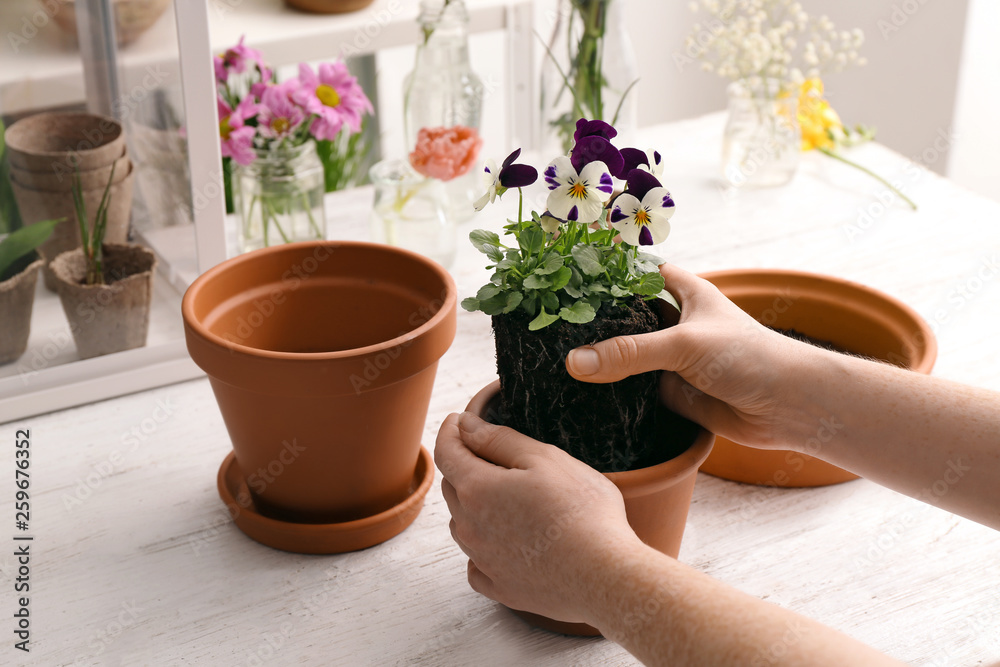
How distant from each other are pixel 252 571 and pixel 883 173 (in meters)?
1.23

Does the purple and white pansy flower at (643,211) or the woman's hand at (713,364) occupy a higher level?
the purple and white pansy flower at (643,211)

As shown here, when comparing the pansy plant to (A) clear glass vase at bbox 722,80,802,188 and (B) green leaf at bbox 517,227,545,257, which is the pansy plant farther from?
(A) clear glass vase at bbox 722,80,802,188

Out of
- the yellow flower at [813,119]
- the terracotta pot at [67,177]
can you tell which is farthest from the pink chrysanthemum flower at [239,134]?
the yellow flower at [813,119]

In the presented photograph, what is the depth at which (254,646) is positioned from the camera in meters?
0.70

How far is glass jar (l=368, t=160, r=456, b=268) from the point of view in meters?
1.21

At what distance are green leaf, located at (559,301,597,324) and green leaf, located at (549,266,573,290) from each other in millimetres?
18

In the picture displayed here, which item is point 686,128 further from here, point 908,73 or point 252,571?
point 252,571

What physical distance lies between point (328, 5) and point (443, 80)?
2.47 feet

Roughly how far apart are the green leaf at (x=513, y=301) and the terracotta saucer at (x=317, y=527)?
25cm

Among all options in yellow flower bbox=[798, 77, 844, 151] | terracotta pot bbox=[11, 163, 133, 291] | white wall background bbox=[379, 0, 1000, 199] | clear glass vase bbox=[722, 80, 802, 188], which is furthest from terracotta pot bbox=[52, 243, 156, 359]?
white wall background bbox=[379, 0, 1000, 199]

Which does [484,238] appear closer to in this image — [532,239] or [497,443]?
[532,239]

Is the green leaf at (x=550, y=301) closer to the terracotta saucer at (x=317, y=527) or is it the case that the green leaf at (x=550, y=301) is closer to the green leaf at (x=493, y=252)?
the green leaf at (x=493, y=252)

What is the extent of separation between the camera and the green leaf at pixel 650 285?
67 cm

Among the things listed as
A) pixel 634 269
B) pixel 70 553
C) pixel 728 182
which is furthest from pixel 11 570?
pixel 728 182
